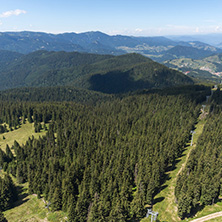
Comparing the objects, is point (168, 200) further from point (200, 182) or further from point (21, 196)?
point (21, 196)

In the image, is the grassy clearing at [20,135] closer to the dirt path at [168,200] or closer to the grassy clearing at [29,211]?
the grassy clearing at [29,211]

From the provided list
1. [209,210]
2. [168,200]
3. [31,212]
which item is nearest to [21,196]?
[31,212]

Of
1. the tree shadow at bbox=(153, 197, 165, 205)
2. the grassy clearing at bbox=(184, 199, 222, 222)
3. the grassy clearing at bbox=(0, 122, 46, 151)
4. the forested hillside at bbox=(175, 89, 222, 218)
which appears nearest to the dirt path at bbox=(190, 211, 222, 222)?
the grassy clearing at bbox=(184, 199, 222, 222)

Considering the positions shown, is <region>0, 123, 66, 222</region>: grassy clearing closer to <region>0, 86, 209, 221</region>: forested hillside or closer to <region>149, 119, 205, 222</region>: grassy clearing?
<region>0, 86, 209, 221</region>: forested hillside

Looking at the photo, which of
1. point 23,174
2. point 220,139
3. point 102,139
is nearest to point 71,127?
point 102,139

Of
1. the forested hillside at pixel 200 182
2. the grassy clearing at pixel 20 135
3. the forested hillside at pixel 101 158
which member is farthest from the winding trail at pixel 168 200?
the grassy clearing at pixel 20 135
